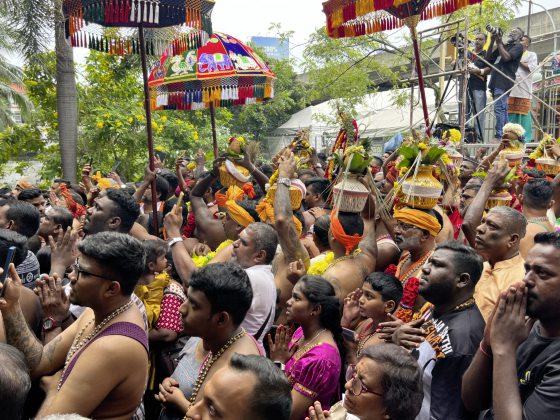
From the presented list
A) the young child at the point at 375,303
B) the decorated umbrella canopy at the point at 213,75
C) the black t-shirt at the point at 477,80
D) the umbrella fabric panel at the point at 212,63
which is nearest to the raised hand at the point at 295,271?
the young child at the point at 375,303

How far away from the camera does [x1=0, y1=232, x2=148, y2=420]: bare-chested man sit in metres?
2.72

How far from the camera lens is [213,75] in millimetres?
9352

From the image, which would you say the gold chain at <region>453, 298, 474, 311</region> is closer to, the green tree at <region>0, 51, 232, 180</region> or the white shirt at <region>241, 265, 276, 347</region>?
the white shirt at <region>241, 265, 276, 347</region>

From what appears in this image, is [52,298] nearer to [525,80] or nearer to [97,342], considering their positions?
[97,342]

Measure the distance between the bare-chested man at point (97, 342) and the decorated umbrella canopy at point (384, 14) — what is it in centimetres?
430

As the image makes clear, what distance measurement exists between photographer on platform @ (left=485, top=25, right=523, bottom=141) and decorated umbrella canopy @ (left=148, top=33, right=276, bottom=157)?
461 cm

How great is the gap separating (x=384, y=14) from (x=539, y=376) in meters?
6.10

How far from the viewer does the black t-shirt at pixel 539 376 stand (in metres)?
2.38

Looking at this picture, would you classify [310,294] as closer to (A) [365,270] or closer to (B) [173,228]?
(A) [365,270]

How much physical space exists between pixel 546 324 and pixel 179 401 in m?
1.76

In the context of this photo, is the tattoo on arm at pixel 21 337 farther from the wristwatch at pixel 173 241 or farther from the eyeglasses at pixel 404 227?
A: the eyeglasses at pixel 404 227

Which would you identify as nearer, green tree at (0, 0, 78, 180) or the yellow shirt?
the yellow shirt

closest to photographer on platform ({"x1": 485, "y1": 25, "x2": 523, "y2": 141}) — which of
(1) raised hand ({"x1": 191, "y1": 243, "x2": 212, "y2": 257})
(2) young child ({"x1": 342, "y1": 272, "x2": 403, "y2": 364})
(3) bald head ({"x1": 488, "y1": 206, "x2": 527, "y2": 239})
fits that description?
(1) raised hand ({"x1": 191, "y1": 243, "x2": 212, "y2": 257})

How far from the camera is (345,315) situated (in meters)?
4.27
